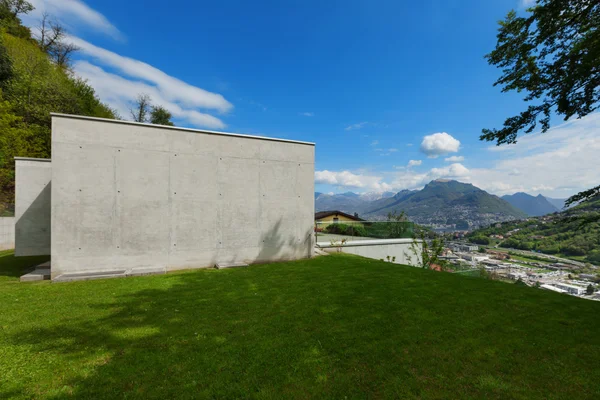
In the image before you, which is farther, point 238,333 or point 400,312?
point 400,312

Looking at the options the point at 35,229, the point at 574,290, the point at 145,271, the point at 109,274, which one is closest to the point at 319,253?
the point at 145,271

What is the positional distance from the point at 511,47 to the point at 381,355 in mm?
10136

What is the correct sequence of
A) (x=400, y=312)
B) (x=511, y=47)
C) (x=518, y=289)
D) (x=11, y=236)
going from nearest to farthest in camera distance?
(x=400, y=312) → (x=518, y=289) → (x=511, y=47) → (x=11, y=236)

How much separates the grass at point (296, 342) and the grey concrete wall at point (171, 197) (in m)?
1.89

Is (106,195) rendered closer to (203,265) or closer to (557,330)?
(203,265)

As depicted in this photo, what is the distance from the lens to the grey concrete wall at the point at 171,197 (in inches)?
306

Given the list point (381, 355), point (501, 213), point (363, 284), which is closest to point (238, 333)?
point (381, 355)

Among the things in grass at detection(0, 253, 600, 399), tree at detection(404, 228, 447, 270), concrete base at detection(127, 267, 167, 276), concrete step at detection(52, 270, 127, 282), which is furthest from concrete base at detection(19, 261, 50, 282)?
tree at detection(404, 228, 447, 270)

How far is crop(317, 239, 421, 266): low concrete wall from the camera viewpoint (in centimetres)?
1417

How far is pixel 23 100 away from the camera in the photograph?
61.3 ft

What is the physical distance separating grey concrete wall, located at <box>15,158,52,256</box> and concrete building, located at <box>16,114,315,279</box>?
3 cm

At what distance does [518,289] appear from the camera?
677 centimetres

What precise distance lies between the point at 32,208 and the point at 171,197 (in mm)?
Result: 5339

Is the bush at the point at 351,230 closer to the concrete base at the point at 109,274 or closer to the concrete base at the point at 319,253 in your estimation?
the concrete base at the point at 319,253
